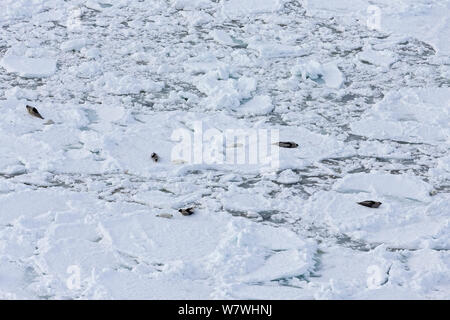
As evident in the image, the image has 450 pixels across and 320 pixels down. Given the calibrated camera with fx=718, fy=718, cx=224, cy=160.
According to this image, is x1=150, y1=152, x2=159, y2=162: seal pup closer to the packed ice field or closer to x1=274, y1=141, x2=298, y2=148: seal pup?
the packed ice field

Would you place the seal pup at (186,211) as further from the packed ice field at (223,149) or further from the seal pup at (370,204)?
the seal pup at (370,204)

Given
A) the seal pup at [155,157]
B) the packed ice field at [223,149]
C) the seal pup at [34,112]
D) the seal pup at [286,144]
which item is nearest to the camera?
the packed ice field at [223,149]

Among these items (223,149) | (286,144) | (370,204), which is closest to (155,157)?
(223,149)

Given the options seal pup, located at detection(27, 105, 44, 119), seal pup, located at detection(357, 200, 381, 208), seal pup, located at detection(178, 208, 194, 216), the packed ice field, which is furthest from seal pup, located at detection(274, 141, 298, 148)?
seal pup, located at detection(27, 105, 44, 119)

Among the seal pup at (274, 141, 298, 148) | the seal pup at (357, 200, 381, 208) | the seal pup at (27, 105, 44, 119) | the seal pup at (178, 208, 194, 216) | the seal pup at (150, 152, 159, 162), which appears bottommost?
the seal pup at (27, 105, 44, 119)

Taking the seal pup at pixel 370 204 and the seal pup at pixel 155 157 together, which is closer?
the seal pup at pixel 370 204

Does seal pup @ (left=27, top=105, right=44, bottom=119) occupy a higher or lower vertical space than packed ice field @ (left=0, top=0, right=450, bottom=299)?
lower

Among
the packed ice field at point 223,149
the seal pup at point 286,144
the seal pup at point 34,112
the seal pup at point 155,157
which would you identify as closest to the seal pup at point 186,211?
the packed ice field at point 223,149

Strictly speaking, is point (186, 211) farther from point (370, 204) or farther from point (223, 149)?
point (370, 204)
